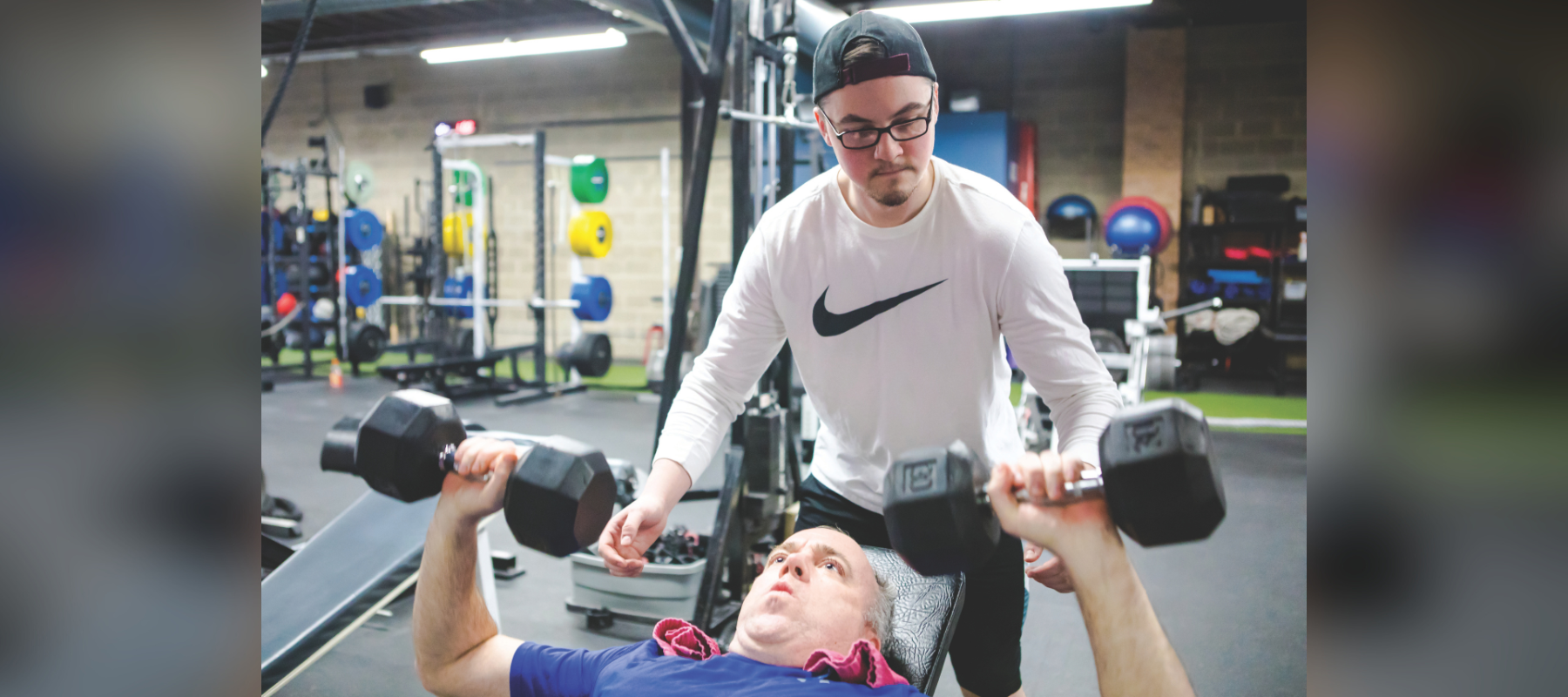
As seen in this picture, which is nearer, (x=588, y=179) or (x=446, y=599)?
(x=446, y=599)

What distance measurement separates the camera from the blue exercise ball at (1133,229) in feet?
23.4

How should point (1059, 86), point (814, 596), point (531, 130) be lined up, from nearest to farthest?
point (814, 596) < point (1059, 86) < point (531, 130)

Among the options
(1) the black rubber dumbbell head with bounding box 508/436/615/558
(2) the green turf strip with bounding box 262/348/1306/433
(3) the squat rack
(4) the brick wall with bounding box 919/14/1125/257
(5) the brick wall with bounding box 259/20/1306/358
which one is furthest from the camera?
(4) the brick wall with bounding box 919/14/1125/257

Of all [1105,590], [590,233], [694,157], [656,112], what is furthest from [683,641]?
[656,112]

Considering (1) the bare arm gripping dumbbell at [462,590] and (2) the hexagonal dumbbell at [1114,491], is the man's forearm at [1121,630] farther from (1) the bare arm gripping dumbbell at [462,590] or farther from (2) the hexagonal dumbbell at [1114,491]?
(1) the bare arm gripping dumbbell at [462,590]

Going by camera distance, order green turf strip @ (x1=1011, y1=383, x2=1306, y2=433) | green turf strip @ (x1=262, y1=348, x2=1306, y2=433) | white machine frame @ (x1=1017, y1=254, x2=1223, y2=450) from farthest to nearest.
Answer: green turf strip @ (x1=262, y1=348, x2=1306, y2=433) < green turf strip @ (x1=1011, y1=383, x2=1306, y2=433) < white machine frame @ (x1=1017, y1=254, x2=1223, y2=450)

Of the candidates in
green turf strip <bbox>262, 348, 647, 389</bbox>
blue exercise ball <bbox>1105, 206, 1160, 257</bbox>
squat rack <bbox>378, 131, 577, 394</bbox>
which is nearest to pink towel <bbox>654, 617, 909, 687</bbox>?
squat rack <bbox>378, 131, 577, 394</bbox>

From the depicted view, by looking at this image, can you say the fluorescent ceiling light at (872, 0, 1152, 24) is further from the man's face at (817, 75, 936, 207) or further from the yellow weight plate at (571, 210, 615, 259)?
the man's face at (817, 75, 936, 207)

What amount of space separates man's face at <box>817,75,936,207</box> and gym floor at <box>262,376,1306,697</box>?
5.25 ft

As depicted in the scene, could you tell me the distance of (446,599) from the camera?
1268 millimetres

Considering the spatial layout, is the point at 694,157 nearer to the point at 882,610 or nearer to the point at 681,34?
the point at 681,34

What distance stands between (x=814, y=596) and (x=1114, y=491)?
0.56m

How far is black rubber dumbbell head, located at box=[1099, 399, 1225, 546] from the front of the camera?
881mm

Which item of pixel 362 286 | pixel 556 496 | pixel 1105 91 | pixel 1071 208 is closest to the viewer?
pixel 556 496
